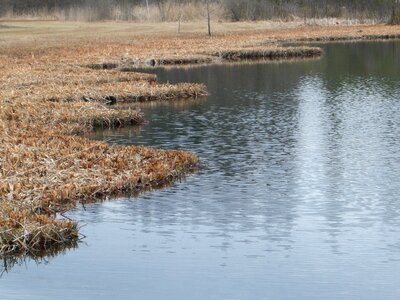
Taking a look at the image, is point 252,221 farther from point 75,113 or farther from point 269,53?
point 269,53

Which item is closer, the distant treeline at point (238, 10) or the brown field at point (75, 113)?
the brown field at point (75, 113)

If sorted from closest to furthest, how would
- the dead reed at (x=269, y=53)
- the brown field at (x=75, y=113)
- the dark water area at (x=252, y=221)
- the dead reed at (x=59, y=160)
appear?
the dark water area at (x=252, y=221) < the dead reed at (x=59, y=160) < the brown field at (x=75, y=113) < the dead reed at (x=269, y=53)

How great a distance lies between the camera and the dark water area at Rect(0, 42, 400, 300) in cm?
1280

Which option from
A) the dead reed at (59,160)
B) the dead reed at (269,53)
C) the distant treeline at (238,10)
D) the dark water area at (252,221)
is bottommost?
the dark water area at (252,221)

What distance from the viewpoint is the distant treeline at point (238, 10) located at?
7781cm

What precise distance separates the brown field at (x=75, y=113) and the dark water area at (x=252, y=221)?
51 cm

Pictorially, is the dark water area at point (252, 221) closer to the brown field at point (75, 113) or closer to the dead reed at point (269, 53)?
the brown field at point (75, 113)

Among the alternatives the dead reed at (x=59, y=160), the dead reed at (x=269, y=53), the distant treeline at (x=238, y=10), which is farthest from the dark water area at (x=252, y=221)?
the distant treeline at (x=238, y=10)

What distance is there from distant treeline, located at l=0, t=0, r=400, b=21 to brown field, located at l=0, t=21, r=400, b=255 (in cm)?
1520

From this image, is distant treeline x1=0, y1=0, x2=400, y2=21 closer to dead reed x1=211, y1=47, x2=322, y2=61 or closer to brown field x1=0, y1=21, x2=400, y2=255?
brown field x1=0, y1=21, x2=400, y2=255

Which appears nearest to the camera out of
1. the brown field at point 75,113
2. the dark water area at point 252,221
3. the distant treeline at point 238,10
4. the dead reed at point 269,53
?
the dark water area at point 252,221

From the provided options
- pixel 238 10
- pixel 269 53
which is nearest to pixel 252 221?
pixel 269 53

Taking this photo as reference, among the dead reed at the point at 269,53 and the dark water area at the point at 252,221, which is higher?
the dead reed at the point at 269,53

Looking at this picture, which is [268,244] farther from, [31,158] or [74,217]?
[31,158]
